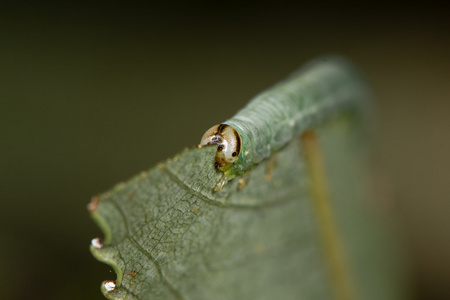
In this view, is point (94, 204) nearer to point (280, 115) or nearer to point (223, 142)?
point (223, 142)

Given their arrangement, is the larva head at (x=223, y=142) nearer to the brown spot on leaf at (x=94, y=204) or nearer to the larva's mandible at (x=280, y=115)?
the larva's mandible at (x=280, y=115)

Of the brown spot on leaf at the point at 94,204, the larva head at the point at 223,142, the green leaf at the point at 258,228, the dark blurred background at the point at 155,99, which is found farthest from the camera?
the dark blurred background at the point at 155,99

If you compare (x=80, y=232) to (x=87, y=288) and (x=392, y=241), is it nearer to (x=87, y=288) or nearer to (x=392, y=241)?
(x=87, y=288)

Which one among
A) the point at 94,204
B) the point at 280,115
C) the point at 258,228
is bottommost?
the point at 94,204

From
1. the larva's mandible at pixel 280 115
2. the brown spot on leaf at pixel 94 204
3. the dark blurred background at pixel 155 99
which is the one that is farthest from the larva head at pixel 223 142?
the dark blurred background at pixel 155 99

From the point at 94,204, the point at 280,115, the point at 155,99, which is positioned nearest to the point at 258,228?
the point at 280,115

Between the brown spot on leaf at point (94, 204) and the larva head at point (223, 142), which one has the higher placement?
the larva head at point (223, 142)
